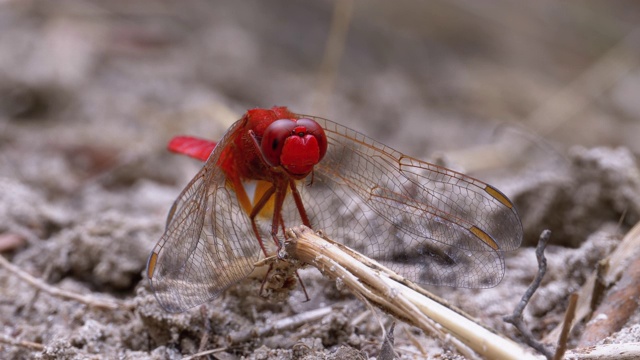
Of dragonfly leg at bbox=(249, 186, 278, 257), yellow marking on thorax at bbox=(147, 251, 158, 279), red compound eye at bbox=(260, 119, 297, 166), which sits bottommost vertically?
yellow marking on thorax at bbox=(147, 251, 158, 279)

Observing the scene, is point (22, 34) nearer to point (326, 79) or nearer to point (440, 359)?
point (326, 79)

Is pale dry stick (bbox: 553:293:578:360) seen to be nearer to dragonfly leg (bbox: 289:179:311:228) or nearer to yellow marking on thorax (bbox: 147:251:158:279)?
dragonfly leg (bbox: 289:179:311:228)

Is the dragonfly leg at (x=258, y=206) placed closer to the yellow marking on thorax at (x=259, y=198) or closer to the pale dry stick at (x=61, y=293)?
the yellow marking on thorax at (x=259, y=198)

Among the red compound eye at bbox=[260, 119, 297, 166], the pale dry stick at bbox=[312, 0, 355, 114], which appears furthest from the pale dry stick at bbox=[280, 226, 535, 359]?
the pale dry stick at bbox=[312, 0, 355, 114]

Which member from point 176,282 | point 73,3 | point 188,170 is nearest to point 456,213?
point 176,282

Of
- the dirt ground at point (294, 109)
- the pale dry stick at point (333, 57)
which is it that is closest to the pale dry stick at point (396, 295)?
the dirt ground at point (294, 109)

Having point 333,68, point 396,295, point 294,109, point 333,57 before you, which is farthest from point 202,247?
point 333,57

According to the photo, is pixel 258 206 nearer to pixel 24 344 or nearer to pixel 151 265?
pixel 151 265
